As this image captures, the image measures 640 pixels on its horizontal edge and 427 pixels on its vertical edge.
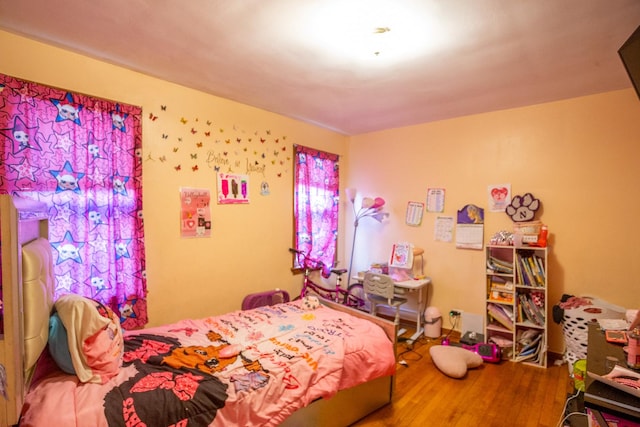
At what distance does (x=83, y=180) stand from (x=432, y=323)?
142 inches

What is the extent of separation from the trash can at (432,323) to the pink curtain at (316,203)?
135 centimetres

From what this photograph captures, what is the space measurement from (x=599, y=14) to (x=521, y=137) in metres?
→ 1.67

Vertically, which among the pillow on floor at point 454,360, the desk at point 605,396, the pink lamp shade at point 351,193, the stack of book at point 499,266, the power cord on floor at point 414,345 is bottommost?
the power cord on floor at point 414,345

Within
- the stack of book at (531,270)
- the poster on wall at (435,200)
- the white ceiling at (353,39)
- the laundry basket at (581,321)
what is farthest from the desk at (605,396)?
the poster on wall at (435,200)

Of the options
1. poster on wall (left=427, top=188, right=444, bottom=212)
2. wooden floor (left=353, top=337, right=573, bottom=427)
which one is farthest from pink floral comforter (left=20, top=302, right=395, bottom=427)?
poster on wall (left=427, top=188, right=444, bottom=212)

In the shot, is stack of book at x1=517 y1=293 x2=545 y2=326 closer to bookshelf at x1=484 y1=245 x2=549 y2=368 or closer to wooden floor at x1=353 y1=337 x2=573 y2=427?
bookshelf at x1=484 y1=245 x2=549 y2=368

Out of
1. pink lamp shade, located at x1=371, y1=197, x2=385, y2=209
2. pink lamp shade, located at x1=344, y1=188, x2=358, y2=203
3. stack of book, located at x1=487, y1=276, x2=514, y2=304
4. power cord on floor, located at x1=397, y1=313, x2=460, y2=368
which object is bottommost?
power cord on floor, located at x1=397, y1=313, x2=460, y2=368

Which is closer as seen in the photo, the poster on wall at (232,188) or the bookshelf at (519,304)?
the bookshelf at (519,304)

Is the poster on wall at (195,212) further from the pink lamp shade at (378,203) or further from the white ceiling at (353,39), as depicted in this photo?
the pink lamp shade at (378,203)

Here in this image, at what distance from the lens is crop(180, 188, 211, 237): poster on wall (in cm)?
280

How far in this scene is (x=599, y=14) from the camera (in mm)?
1705

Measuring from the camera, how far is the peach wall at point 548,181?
2789mm

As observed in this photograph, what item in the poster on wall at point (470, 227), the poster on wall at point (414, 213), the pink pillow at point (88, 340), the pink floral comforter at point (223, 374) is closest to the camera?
the pink floral comforter at point (223, 374)

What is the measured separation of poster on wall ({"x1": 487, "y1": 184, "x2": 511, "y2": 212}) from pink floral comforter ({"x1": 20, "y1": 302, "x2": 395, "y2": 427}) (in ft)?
6.51
